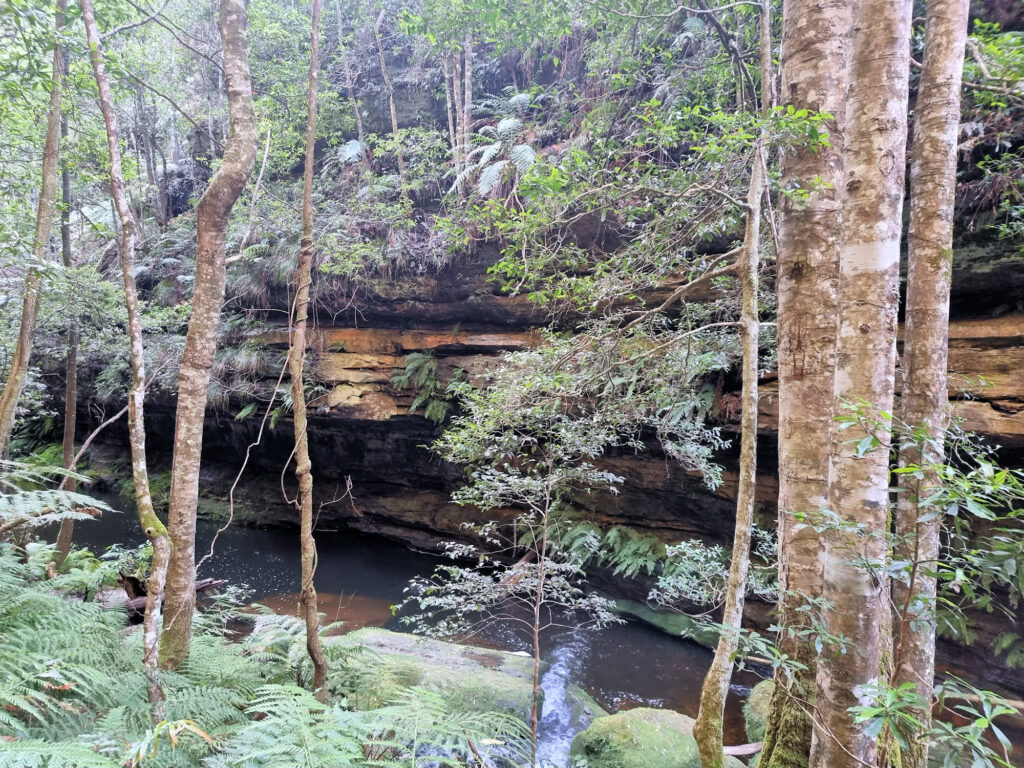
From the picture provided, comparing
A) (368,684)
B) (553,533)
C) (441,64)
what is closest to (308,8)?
(441,64)

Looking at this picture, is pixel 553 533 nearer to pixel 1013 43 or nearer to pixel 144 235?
pixel 1013 43

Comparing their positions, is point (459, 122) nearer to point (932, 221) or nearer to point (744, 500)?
point (932, 221)

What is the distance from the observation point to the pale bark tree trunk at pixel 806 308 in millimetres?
2547

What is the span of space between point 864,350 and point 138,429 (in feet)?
12.9

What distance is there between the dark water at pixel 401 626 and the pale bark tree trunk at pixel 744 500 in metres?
1.74

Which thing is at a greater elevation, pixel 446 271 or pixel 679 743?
pixel 446 271

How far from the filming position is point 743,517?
3.32 m

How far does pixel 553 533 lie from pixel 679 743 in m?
4.45

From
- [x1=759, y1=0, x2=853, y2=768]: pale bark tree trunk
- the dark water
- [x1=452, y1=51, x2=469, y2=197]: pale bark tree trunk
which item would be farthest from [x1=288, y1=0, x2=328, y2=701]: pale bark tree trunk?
[x1=452, y1=51, x2=469, y2=197]: pale bark tree trunk

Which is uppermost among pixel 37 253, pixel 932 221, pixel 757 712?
pixel 37 253

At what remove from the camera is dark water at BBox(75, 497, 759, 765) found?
5938 mm

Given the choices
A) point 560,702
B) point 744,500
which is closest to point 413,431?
point 560,702

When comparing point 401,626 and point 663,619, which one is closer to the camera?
point 663,619

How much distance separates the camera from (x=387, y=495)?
37.8ft
